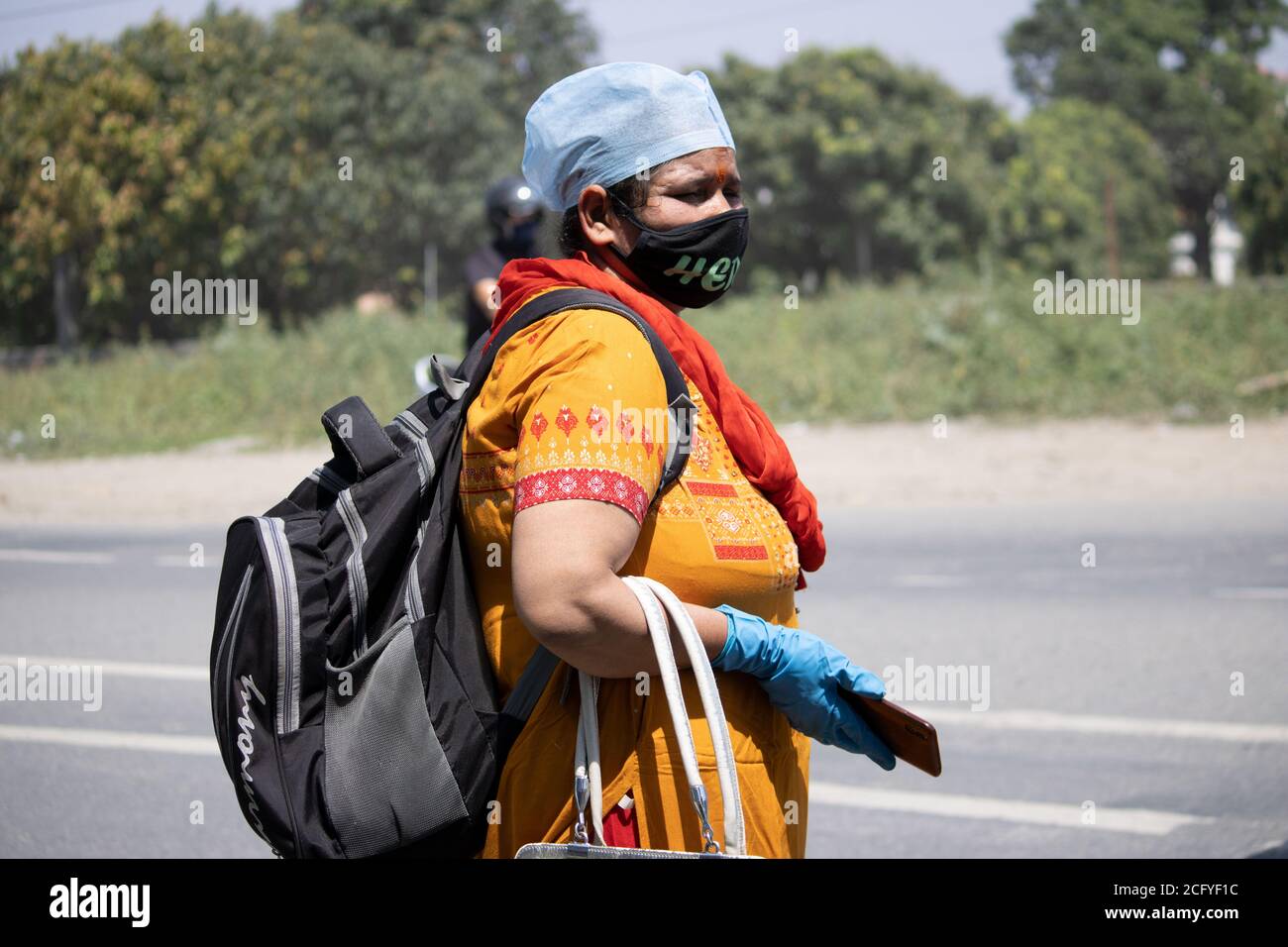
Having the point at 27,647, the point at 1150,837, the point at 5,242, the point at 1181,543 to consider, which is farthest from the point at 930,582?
the point at 5,242

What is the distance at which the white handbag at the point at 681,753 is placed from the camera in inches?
66.1

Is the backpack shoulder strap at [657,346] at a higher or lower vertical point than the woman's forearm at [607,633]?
higher

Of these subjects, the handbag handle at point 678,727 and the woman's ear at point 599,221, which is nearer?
the handbag handle at point 678,727

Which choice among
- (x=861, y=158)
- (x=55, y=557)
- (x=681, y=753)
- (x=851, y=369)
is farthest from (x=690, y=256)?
(x=861, y=158)

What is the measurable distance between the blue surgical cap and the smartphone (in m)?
0.78

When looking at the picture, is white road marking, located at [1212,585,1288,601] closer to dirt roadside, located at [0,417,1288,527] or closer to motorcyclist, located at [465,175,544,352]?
dirt roadside, located at [0,417,1288,527]

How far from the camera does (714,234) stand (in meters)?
1.92

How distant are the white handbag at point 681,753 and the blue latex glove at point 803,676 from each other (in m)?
0.07

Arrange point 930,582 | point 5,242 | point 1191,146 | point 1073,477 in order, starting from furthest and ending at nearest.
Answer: point 1191,146 < point 5,242 < point 1073,477 < point 930,582

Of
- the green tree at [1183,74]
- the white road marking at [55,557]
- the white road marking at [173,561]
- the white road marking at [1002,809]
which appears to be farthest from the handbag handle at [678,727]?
the green tree at [1183,74]

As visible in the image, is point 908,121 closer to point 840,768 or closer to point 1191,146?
point 1191,146

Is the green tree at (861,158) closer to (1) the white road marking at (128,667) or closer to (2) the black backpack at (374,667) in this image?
(1) the white road marking at (128,667)
